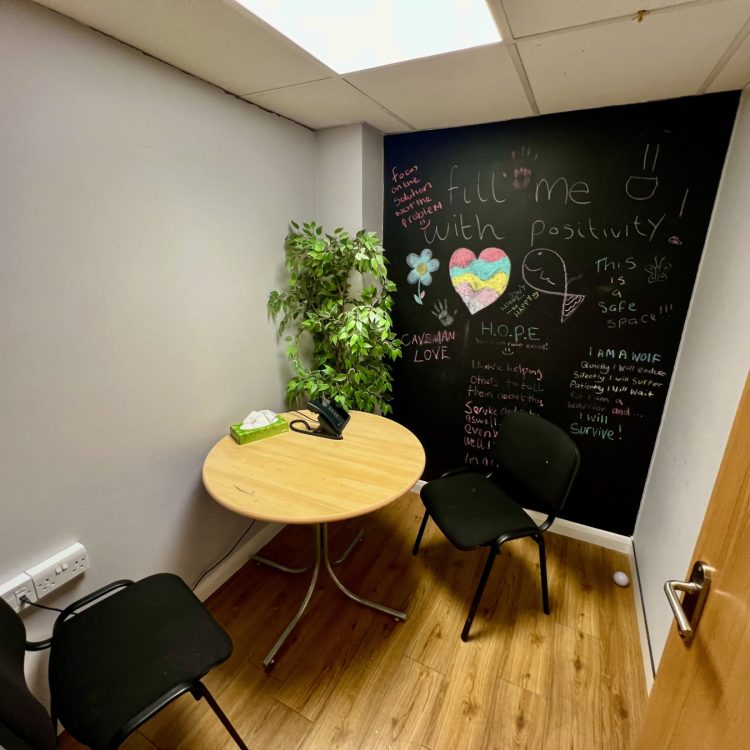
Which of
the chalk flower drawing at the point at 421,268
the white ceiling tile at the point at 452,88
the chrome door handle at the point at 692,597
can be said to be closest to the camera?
the chrome door handle at the point at 692,597

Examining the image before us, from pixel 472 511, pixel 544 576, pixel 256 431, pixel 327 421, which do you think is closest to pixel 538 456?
pixel 472 511

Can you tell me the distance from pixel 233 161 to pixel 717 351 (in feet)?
6.91

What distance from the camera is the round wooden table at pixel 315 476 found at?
1.35m

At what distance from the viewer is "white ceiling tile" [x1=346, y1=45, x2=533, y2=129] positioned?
4.39 ft

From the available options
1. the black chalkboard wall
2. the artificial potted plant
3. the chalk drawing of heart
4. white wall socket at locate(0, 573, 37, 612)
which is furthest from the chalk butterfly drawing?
white wall socket at locate(0, 573, 37, 612)

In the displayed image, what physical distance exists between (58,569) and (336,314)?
1534 millimetres

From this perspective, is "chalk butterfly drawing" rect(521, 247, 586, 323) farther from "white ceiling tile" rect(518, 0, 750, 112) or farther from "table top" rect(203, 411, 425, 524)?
"table top" rect(203, 411, 425, 524)

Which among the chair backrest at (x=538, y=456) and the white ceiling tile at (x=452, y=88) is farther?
the chair backrest at (x=538, y=456)

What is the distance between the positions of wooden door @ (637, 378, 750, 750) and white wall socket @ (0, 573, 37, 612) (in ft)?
5.67

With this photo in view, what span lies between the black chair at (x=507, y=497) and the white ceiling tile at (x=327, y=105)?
1.67 meters

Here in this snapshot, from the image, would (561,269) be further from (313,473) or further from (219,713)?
(219,713)

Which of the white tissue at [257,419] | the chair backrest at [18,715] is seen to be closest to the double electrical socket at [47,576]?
the chair backrest at [18,715]

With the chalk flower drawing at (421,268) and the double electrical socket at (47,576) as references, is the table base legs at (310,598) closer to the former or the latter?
the double electrical socket at (47,576)

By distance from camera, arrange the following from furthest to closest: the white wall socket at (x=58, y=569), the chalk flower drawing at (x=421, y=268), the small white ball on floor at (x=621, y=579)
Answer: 1. the chalk flower drawing at (x=421, y=268)
2. the small white ball on floor at (x=621, y=579)
3. the white wall socket at (x=58, y=569)
